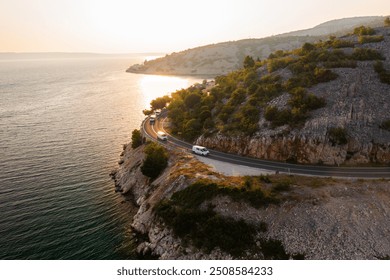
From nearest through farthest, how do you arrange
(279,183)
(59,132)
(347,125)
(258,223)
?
(258,223), (279,183), (347,125), (59,132)

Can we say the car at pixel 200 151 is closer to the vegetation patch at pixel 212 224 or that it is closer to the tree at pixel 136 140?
the vegetation patch at pixel 212 224

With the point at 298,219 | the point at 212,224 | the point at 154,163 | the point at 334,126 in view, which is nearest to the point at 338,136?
the point at 334,126

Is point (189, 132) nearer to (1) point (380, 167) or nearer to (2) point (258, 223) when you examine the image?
(2) point (258, 223)

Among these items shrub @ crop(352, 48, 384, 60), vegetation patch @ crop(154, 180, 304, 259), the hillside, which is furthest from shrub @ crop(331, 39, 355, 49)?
vegetation patch @ crop(154, 180, 304, 259)

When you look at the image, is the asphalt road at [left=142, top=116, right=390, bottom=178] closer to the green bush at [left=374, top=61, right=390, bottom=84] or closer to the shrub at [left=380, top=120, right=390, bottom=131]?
the shrub at [left=380, top=120, right=390, bottom=131]

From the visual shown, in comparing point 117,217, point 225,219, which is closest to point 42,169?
point 117,217

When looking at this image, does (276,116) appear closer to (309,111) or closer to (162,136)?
(309,111)

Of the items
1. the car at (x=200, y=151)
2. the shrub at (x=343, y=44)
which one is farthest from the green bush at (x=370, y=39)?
the car at (x=200, y=151)
